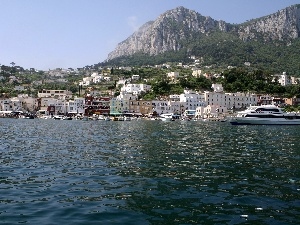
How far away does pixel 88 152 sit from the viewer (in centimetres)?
3095

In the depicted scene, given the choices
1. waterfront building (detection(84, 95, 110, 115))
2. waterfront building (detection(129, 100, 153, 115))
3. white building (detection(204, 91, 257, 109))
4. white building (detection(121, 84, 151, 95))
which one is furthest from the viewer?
white building (detection(121, 84, 151, 95))

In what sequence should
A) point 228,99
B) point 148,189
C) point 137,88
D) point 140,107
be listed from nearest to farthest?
point 148,189 → point 140,107 → point 228,99 → point 137,88

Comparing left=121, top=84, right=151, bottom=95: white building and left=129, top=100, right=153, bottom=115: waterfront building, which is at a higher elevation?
left=121, top=84, right=151, bottom=95: white building

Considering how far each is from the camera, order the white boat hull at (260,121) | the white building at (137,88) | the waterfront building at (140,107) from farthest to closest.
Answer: the white building at (137,88) → the waterfront building at (140,107) → the white boat hull at (260,121)

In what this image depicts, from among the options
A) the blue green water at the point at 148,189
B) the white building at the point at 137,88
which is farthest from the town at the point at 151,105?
the blue green water at the point at 148,189

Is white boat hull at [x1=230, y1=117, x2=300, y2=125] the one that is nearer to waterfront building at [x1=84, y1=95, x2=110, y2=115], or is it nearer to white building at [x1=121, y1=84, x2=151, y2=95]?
waterfront building at [x1=84, y1=95, x2=110, y2=115]

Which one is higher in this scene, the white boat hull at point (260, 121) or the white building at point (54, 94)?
the white building at point (54, 94)

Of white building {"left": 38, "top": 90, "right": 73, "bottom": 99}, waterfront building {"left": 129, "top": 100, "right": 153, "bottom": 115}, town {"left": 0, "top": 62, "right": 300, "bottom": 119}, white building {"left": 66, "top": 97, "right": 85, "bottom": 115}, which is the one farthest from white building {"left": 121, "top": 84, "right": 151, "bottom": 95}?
white building {"left": 38, "top": 90, "right": 73, "bottom": 99}

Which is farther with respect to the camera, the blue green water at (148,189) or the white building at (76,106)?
the white building at (76,106)

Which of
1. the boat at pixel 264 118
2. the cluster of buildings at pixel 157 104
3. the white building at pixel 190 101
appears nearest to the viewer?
the boat at pixel 264 118

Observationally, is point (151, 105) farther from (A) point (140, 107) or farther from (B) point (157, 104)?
(A) point (140, 107)

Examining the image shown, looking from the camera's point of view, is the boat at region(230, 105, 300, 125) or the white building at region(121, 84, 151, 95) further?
the white building at region(121, 84, 151, 95)

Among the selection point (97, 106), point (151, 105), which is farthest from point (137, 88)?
point (97, 106)

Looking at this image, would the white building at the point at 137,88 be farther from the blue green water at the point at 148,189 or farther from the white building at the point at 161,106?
the blue green water at the point at 148,189
